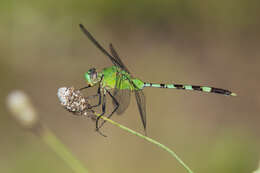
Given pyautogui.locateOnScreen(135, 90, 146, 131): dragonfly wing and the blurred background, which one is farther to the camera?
the blurred background

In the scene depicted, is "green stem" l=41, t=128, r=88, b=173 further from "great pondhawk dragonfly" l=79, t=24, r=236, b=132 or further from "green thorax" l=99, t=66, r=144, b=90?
"green thorax" l=99, t=66, r=144, b=90

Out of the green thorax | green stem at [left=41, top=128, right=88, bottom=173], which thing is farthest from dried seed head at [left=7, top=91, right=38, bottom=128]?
the green thorax

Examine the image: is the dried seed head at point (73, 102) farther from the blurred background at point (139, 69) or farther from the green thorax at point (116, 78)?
the blurred background at point (139, 69)

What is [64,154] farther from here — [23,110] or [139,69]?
[139,69]

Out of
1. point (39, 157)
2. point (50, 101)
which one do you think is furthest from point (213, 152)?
point (50, 101)

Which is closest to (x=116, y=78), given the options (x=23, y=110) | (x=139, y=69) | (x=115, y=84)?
(x=115, y=84)
